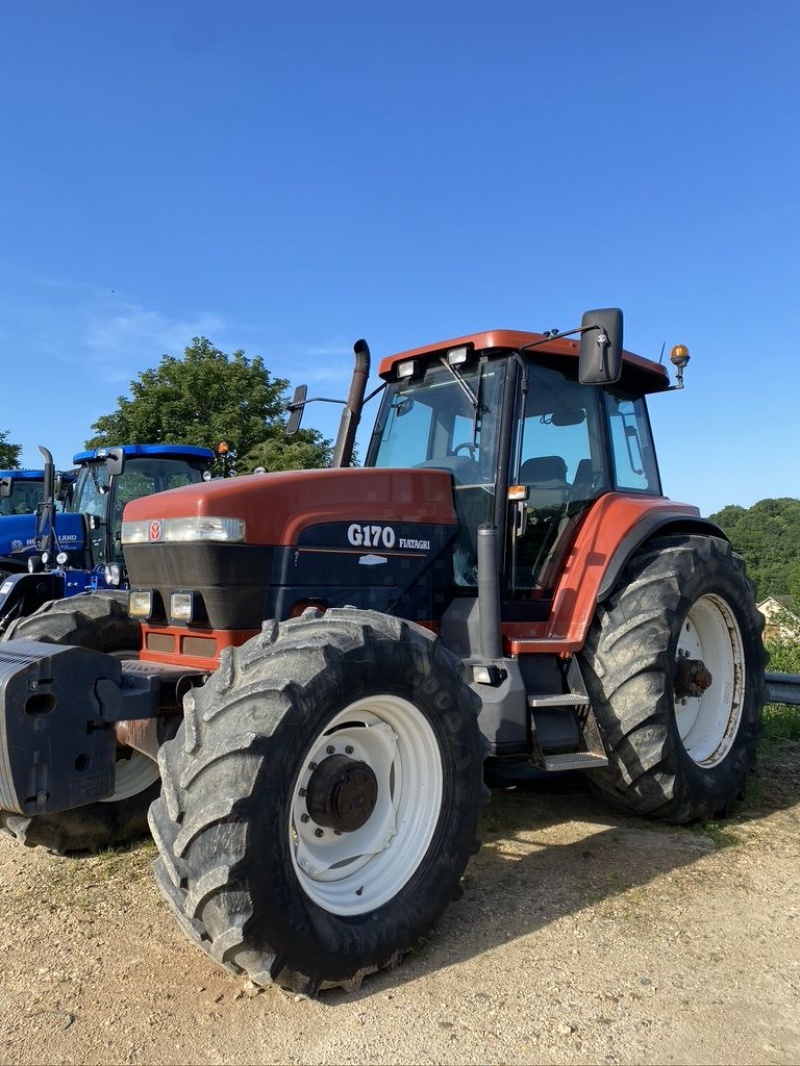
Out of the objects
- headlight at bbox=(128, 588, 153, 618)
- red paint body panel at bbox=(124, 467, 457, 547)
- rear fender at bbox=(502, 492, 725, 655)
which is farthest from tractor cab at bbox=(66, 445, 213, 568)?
rear fender at bbox=(502, 492, 725, 655)

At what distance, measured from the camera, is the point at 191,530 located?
11.3 ft

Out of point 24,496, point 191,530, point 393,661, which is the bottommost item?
point 393,661

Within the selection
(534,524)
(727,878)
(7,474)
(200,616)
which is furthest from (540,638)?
(7,474)

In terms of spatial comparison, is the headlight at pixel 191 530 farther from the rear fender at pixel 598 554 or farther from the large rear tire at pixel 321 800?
the rear fender at pixel 598 554

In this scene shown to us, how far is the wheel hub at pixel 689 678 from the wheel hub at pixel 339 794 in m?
2.18

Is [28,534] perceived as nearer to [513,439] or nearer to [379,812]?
[513,439]

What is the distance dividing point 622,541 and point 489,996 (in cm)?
234

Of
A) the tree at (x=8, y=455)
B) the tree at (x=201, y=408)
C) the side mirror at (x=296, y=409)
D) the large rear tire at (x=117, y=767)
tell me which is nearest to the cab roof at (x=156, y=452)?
the side mirror at (x=296, y=409)

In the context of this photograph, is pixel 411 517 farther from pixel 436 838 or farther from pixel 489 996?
pixel 489 996

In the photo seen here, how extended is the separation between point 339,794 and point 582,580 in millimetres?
1923

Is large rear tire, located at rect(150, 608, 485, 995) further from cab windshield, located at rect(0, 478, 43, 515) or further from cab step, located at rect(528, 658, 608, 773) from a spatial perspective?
cab windshield, located at rect(0, 478, 43, 515)

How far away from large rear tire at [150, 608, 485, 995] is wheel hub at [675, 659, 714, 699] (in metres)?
1.73

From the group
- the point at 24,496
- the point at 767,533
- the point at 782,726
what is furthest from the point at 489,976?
the point at 767,533

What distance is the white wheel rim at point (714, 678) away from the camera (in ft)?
15.4
